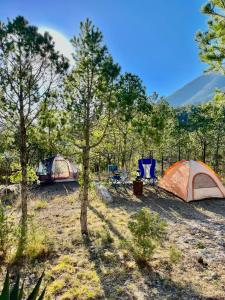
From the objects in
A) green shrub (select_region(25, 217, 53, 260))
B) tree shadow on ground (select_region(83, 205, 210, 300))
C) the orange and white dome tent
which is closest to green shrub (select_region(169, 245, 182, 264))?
tree shadow on ground (select_region(83, 205, 210, 300))

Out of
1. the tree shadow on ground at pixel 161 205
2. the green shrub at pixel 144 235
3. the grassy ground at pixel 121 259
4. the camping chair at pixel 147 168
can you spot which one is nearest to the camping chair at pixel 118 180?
the camping chair at pixel 147 168

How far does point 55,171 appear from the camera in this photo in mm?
22516

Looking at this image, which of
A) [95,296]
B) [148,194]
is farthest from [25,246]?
[148,194]

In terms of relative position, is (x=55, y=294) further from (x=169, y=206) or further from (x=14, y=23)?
(x=169, y=206)

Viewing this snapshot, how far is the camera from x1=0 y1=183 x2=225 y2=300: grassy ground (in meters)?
6.22

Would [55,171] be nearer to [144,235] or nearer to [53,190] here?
[53,190]

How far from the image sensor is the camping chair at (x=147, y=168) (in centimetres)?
1891

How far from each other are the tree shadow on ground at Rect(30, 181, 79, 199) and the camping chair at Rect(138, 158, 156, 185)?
15.7 feet

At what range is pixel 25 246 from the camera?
8.03 m

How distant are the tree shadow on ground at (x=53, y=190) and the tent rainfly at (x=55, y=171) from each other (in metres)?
0.61

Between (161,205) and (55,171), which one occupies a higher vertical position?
(55,171)

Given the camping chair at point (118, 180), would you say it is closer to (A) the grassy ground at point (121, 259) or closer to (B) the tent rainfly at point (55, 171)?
(B) the tent rainfly at point (55, 171)

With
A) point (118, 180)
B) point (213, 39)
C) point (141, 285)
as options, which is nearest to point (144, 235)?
point (141, 285)

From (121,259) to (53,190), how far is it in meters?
12.4
